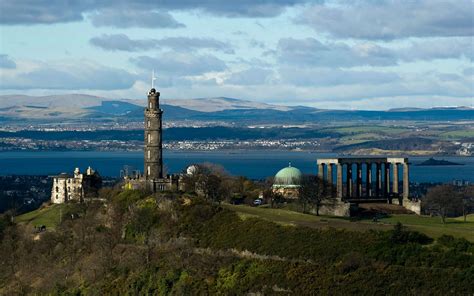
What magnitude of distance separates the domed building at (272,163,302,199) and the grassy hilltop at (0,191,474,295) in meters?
13.8

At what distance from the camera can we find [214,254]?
3319 inches

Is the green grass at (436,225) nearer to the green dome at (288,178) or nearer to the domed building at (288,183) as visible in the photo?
the domed building at (288,183)

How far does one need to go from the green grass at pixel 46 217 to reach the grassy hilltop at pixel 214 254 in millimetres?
980

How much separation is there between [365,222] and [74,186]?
41.8 metres

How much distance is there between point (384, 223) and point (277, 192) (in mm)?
23213

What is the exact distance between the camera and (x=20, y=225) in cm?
11300

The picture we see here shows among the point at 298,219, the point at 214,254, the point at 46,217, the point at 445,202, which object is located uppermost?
the point at 298,219

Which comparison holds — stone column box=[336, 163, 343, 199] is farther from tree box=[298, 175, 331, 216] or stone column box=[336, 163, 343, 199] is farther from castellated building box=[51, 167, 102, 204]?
castellated building box=[51, 167, 102, 204]

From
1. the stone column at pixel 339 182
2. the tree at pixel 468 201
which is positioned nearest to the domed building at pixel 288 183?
the stone column at pixel 339 182

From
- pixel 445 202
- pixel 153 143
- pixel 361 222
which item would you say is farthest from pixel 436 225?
pixel 153 143

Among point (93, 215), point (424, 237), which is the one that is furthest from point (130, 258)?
point (424, 237)

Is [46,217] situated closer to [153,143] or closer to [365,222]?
[153,143]

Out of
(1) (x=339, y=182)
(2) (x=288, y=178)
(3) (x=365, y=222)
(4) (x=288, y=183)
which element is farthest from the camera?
(2) (x=288, y=178)

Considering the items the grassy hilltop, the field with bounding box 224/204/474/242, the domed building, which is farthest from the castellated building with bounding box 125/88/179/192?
the field with bounding box 224/204/474/242
